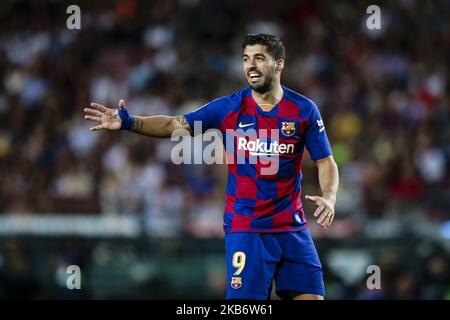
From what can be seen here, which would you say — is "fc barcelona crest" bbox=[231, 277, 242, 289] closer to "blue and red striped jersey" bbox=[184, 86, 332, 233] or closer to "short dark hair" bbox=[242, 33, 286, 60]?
"blue and red striped jersey" bbox=[184, 86, 332, 233]

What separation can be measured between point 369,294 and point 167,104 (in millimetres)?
5404

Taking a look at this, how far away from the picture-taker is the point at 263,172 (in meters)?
7.13

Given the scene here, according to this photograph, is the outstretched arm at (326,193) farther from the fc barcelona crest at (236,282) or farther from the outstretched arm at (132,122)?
the outstretched arm at (132,122)

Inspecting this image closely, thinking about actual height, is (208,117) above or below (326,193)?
above

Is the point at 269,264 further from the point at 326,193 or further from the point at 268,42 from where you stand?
the point at 268,42

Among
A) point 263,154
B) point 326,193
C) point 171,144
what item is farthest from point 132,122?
point 171,144

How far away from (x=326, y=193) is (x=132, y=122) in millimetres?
1571

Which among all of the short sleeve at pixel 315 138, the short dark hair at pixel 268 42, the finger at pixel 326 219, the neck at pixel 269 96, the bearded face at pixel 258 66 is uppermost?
the short dark hair at pixel 268 42

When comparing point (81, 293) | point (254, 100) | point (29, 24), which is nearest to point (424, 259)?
point (81, 293)

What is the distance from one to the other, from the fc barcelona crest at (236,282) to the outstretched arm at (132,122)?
120cm

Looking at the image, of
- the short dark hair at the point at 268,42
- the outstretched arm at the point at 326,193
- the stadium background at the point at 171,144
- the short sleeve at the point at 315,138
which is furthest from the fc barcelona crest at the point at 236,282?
the stadium background at the point at 171,144

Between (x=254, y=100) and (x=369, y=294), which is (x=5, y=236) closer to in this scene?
(x=369, y=294)

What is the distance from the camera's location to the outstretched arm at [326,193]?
22.5 ft
